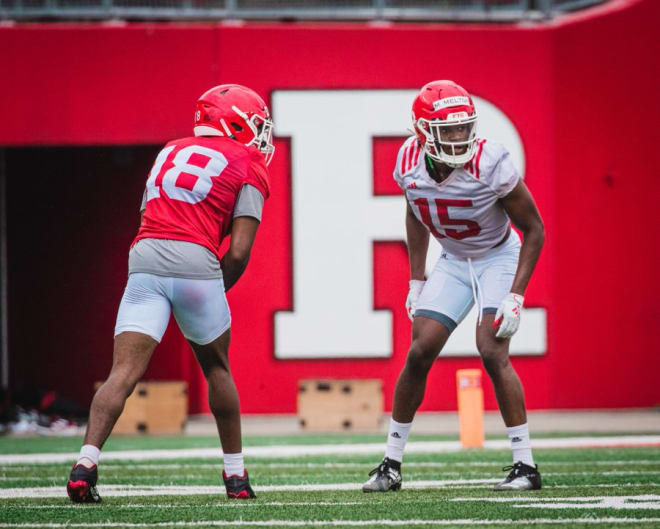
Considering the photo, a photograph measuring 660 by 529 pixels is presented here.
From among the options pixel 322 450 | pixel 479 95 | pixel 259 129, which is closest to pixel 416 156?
pixel 259 129

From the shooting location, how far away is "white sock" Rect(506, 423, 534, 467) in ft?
18.6

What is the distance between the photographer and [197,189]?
16.8ft

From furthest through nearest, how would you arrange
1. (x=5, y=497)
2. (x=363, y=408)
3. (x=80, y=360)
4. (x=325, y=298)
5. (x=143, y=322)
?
(x=80, y=360)
(x=325, y=298)
(x=363, y=408)
(x=5, y=497)
(x=143, y=322)

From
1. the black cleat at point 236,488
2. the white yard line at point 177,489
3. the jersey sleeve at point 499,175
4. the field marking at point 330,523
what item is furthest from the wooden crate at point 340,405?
the field marking at point 330,523

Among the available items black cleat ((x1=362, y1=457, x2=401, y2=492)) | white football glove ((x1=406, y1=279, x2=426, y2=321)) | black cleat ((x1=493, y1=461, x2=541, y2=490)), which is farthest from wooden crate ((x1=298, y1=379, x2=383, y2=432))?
black cleat ((x1=493, y1=461, x2=541, y2=490))

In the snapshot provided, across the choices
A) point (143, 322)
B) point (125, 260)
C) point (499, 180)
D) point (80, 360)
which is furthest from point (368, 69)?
point (143, 322)

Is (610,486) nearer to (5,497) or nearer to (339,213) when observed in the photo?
(5,497)

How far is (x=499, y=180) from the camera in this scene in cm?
561

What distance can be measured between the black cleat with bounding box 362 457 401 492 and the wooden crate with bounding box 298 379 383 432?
5.12 metres

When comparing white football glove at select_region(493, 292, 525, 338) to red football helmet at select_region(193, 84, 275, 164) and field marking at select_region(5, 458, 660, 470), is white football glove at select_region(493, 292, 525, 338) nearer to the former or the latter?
red football helmet at select_region(193, 84, 275, 164)

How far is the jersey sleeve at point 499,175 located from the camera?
18.4ft

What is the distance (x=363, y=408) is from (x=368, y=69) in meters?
3.68

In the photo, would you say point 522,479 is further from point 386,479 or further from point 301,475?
point 301,475

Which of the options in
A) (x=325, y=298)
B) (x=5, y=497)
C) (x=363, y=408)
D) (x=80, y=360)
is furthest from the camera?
(x=80, y=360)
